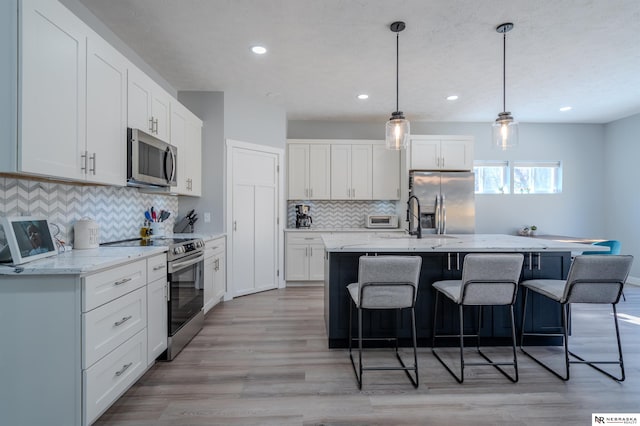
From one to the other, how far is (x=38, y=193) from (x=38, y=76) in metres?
0.85

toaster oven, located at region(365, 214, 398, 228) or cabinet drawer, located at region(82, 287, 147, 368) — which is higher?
toaster oven, located at region(365, 214, 398, 228)

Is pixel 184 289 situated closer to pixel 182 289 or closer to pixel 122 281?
pixel 182 289

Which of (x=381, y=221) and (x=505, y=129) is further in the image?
(x=381, y=221)

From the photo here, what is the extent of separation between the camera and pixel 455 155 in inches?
206

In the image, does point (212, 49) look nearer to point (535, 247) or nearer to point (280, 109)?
point (280, 109)

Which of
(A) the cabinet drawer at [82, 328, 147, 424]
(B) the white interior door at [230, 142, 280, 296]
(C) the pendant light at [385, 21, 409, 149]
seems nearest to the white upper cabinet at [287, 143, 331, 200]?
(B) the white interior door at [230, 142, 280, 296]

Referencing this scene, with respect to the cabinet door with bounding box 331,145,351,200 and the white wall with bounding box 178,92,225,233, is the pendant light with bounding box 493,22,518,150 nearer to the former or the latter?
the cabinet door with bounding box 331,145,351,200

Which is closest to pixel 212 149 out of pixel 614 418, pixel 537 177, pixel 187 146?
pixel 187 146

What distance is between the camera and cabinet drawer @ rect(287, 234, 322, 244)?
5066 millimetres

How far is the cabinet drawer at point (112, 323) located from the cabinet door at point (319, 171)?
3494mm

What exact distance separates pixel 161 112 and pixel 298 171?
2.53 metres

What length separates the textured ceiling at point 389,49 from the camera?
2.54 meters

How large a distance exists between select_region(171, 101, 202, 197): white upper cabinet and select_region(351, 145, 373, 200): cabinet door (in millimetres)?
2428

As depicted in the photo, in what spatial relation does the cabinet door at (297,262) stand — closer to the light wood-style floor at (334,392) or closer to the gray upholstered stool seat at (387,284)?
the light wood-style floor at (334,392)
